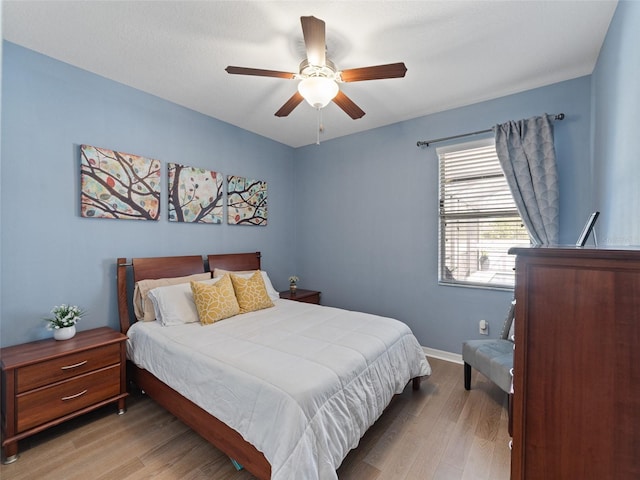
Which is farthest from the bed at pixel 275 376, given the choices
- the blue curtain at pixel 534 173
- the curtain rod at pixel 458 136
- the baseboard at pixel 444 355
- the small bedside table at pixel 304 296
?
the curtain rod at pixel 458 136

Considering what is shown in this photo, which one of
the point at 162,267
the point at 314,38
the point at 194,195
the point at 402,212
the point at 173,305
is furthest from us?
the point at 402,212

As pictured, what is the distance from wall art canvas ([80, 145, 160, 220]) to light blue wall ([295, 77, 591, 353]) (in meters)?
2.07

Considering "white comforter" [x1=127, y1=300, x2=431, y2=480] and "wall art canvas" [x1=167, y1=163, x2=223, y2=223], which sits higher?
"wall art canvas" [x1=167, y1=163, x2=223, y2=223]

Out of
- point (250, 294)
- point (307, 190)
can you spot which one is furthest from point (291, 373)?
point (307, 190)

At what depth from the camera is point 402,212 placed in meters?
3.32

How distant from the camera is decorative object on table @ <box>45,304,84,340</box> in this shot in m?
2.03

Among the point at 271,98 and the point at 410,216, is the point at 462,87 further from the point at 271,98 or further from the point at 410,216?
the point at 271,98

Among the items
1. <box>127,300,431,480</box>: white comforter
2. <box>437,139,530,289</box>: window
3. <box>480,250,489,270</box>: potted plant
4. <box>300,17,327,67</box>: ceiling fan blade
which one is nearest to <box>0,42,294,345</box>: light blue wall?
<box>127,300,431,480</box>: white comforter

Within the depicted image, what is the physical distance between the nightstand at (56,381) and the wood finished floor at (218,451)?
15cm

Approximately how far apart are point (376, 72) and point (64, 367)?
2820 millimetres

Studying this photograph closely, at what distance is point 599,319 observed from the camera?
80 centimetres

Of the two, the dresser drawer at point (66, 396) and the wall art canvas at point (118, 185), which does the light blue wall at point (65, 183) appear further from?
the dresser drawer at point (66, 396)

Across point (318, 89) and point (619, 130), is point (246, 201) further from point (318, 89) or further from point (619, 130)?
point (619, 130)

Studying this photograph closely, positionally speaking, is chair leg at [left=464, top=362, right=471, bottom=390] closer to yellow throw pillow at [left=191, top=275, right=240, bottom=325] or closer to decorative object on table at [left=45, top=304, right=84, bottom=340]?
yellow throw pillow at [left=191, top=275, right=240, bottom=325]
